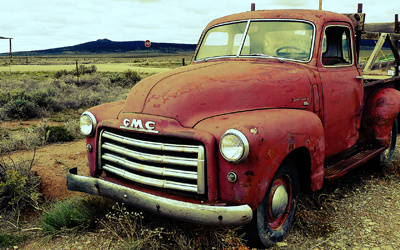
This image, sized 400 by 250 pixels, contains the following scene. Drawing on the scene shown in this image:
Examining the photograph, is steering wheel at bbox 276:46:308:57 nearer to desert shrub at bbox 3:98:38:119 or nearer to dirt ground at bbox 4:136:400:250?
dirt ground at bbox 4:136:400:250

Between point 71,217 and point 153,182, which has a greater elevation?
point 153,182

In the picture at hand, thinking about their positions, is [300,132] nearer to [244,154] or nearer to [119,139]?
[244,154]

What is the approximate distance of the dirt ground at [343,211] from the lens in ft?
11.0

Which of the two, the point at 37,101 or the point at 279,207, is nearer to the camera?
the point at 279,207

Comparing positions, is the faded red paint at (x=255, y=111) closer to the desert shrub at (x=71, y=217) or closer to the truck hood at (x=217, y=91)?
the truck hood at (x=217, y=91)

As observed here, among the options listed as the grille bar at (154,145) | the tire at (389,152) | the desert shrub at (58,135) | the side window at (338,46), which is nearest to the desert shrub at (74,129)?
the desert shrub at (58,135)

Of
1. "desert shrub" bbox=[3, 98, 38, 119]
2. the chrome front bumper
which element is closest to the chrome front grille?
the chrome front bumper

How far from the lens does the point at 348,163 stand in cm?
430

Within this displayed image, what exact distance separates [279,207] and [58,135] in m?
5.21

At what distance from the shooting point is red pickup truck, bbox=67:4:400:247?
2.71 metres

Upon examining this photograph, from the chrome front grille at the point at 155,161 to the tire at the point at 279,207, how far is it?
0.62m

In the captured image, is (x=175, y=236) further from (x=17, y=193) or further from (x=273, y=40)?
(x=273, y=40)

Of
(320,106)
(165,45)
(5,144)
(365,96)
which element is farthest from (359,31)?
(165,45)

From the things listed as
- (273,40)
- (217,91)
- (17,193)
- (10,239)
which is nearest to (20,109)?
(17,193)
